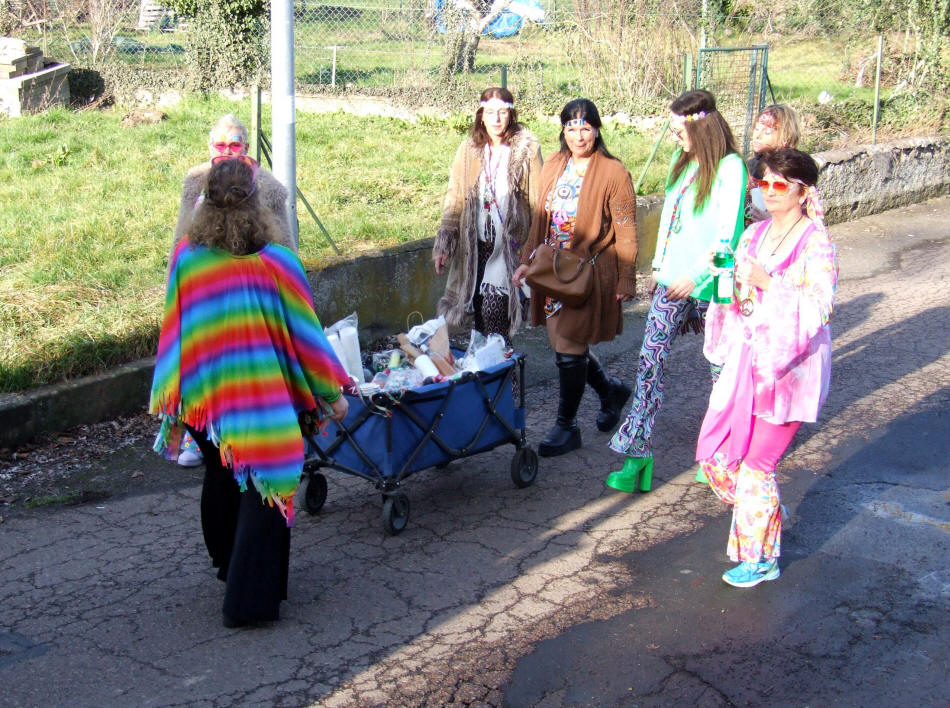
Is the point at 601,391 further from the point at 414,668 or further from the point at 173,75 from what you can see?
the point at 173,75

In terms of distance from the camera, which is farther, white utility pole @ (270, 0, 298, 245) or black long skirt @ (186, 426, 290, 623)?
white utility pole @ (270, 0, 298, 245)

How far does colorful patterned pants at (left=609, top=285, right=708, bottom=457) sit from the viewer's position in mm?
4988

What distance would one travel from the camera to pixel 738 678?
355 centimetres

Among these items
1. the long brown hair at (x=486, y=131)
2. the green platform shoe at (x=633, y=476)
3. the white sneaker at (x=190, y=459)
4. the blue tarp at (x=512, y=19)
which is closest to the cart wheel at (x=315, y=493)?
the white sneaker at (x=190, y=459)

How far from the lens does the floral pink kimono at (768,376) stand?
154 inches

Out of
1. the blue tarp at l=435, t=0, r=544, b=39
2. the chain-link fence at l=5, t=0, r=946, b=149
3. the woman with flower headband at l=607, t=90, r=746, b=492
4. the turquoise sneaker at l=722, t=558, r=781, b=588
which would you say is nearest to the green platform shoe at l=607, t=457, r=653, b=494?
the woman with flower headband at l=607, t=90, r=746, b=492

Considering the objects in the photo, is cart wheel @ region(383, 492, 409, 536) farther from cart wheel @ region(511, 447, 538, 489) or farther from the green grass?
the green grass

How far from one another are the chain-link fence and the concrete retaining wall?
875 millimetres

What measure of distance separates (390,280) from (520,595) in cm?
354

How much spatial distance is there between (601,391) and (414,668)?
8.75 ft

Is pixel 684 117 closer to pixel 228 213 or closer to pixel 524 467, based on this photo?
pixel 524 467

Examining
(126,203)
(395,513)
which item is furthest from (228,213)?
(126,203)

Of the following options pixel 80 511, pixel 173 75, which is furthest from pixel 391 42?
pixel 80 511

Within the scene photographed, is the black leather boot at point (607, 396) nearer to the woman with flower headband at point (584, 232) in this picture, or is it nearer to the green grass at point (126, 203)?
the woman with flower headband at point (584, 232)
